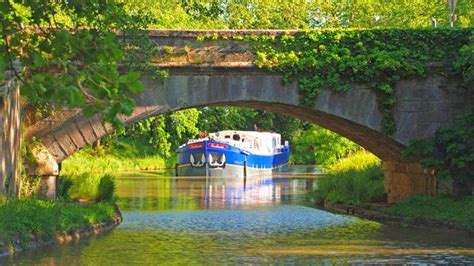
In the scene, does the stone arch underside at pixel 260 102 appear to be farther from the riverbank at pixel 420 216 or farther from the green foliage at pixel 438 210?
the riverbank at pixel 420 216

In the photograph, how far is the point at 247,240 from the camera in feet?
60.6

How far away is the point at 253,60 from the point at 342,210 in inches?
248

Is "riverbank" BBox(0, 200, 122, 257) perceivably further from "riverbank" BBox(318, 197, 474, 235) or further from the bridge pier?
the bridge pier

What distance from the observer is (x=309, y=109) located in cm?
2134

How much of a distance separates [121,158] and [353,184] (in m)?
29.4

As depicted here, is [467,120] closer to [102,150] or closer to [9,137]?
[9,137]

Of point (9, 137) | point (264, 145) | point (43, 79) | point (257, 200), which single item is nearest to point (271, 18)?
point (264, 145)

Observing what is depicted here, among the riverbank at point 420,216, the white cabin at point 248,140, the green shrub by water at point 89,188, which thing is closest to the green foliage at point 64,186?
the green shrub by water at point 89,188

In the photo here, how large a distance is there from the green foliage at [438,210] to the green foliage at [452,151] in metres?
0.55

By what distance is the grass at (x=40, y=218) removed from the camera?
15.3 meters

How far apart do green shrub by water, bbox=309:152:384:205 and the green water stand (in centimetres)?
86

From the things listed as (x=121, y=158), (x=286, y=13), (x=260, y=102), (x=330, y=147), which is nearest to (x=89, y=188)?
(x=260, y=102)

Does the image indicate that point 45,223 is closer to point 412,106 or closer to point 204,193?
point 412,106

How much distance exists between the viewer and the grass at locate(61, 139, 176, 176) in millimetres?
49219
